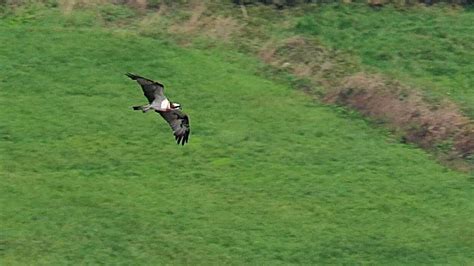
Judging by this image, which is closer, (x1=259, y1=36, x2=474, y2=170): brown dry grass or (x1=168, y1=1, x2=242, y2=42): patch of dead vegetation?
(x1=259, y1=36, x2=474, y2=170): brown dry grass

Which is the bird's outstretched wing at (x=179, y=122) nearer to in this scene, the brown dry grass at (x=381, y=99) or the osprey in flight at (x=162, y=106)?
the osprey in flight at (x=162, y=106)

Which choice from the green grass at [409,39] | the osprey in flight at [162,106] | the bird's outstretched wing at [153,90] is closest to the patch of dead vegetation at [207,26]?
the green grass at [409,39]

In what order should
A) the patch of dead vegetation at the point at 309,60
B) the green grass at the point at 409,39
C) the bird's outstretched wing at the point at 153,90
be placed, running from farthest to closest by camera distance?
the green grass at the point at 409,39 < the patch of dead vegetation at the point at 309,60 < the bird's outstretched wing at the point at 153,90

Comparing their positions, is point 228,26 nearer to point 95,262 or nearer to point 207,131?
point 207,131

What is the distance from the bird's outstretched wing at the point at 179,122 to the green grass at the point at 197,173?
131cm

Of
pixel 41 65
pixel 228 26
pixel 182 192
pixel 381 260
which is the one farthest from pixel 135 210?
pixel 228 26

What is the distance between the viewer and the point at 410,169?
17.5 metres

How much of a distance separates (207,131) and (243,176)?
61.4 inches

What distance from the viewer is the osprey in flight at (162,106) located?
13382mm

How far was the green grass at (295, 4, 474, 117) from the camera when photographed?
823 inches

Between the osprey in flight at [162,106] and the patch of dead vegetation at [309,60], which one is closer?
the osprey in flight at [162,106]

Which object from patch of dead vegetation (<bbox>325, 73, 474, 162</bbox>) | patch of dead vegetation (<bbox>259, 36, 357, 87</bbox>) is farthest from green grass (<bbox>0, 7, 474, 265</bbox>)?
patch of dead vegetation (<bbox>259, 36, 357, 87</bbox>)

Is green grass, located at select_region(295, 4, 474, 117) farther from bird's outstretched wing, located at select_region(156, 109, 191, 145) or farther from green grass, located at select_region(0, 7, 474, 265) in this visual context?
bird's outstretched wing, located at select_region(156, 109, 191, 145)

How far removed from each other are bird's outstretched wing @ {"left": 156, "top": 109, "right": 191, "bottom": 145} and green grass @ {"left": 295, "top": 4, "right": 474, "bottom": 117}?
6.36m
